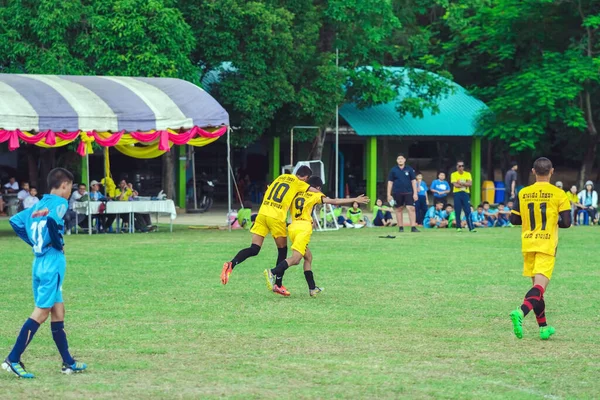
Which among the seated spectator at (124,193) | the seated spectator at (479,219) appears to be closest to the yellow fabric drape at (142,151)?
the seated spectator at (124,193)

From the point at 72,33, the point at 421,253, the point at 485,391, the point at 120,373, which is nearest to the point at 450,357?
the point at 485,391

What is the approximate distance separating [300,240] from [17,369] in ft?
19.0

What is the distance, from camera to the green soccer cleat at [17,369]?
27.5 feet

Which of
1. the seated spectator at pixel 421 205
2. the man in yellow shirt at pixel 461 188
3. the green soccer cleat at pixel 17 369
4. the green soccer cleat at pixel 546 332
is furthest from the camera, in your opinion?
the seated spectator at pixel 421 205

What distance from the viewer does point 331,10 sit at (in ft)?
121

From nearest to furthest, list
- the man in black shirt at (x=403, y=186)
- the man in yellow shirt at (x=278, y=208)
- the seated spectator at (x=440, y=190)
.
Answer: the man in yellow shirt at (x=278, y=208) < the man in black shirt at (x=403, y=186) < the seated spectator at (x=440, y=190)

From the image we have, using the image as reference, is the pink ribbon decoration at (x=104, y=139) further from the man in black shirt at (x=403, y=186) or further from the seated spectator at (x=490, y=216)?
the seated spectator at (x=490, y=216)

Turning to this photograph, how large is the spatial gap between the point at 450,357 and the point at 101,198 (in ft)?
61.2

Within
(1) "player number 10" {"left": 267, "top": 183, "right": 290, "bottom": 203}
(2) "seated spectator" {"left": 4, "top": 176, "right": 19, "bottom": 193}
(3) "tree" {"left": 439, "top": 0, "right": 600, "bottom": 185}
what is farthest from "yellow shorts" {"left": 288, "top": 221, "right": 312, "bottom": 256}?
(3) "tree" {"left": 439, "top": 0, "right": 600, "bottom": 185}

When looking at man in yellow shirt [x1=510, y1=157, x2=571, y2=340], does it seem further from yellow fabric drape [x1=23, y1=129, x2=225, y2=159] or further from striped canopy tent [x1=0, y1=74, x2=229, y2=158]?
yellow fabric drape [x1=23, y1=129, x2=225, y2=159]

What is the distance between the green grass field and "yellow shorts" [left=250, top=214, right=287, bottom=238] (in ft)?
2.71

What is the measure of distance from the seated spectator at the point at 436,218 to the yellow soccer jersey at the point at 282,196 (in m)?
15.6

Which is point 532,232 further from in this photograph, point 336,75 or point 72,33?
point 336,75

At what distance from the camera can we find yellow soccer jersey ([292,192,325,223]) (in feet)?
45.8
